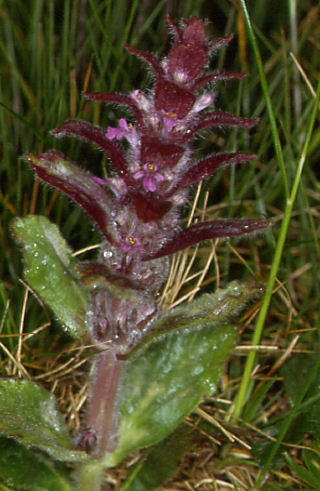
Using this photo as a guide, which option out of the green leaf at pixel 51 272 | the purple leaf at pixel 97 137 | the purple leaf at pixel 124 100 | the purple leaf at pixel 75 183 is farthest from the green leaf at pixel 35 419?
the purple leaf at pixel 124 100

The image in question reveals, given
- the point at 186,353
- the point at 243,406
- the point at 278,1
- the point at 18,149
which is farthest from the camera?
the point at 278,1

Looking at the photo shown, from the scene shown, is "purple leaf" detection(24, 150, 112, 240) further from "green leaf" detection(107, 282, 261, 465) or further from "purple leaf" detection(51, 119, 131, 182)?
"green leaf" detection(107, 282, 261, 465)

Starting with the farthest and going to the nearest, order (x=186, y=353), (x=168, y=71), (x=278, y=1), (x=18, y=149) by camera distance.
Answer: (x=278, y=1), (x=18, y=149), (x=186, y=353), (x=168, y=71)

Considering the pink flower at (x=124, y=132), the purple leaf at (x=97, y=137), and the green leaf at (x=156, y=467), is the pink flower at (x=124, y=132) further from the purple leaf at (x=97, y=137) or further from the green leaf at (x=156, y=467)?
the green leaf at (x=156, y=467)

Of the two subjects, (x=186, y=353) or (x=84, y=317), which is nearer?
(x=84, y=317)

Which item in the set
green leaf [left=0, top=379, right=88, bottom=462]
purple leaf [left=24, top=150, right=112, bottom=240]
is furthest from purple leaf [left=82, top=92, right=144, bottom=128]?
green leaf [left=0, top=379, right=88, bottom=462]

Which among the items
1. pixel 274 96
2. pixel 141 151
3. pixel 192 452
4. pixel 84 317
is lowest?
pixel 192 452

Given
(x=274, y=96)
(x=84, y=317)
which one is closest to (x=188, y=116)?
(x=84, y=317)

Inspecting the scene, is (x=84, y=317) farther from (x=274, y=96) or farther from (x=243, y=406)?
(x=274, y=96)

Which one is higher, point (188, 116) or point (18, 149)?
point (188, 116)
